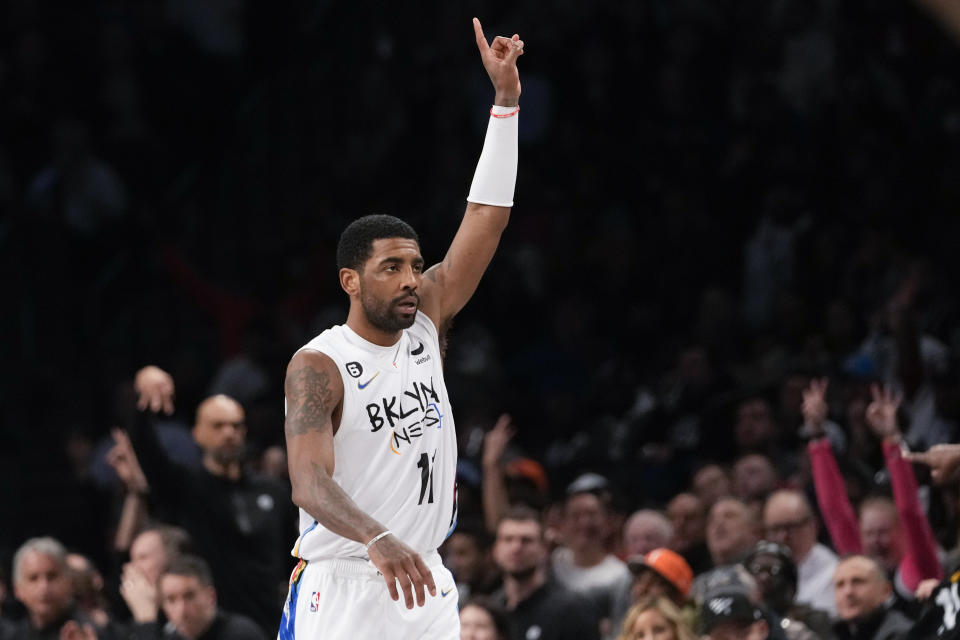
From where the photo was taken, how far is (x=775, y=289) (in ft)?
38.9

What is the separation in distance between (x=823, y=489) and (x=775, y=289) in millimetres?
3848

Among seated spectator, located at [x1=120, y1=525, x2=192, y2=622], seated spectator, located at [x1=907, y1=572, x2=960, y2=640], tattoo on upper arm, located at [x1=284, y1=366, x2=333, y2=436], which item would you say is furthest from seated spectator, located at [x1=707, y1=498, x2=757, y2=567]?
tattoo on upper arm, located at [x1=284, y1=366, x2=333, y2=436]

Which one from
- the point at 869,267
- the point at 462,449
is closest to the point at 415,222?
the point at 462,449

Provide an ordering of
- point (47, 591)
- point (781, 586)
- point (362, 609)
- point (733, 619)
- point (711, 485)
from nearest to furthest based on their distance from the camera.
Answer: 1. point (362, 609)
2. point (733, 619)
3. point (781, 586)
4. point (47, 591)
5. point (711, 485)

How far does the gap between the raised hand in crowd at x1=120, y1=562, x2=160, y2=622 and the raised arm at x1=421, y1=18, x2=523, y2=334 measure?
134 inches

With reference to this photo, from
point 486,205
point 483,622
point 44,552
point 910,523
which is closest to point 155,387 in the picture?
point 44,552

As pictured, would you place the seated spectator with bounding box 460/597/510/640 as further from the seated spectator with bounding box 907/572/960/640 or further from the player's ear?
the player's ear

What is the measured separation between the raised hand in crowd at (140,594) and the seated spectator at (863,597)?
11.3ft

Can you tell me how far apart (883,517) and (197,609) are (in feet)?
11.1

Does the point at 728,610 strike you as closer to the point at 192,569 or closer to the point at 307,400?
the point at 307,400

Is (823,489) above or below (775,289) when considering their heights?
below

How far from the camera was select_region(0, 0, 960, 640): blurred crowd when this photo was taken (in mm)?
8367

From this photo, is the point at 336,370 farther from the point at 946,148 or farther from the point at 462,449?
the point at 946,148

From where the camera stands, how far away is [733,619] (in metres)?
6.66
